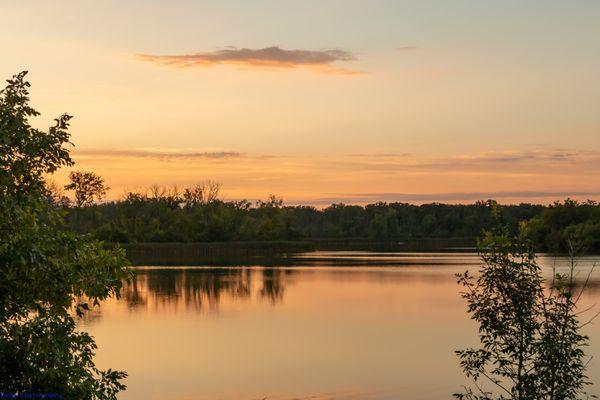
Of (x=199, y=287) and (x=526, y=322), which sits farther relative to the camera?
(x=199, y=287)

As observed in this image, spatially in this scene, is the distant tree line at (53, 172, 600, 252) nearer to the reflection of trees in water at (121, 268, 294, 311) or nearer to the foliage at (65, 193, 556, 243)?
the foliage at (65, 193, 556, 243)

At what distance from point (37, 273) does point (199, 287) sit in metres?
44.0

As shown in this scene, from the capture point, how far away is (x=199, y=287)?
5244cm

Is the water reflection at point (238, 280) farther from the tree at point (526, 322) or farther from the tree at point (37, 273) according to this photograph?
the tree at point (37, 273)

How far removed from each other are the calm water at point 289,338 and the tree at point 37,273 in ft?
38.7

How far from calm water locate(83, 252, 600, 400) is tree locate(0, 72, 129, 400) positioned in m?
11.8

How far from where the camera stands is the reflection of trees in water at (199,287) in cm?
4462

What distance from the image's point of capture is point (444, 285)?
173ft

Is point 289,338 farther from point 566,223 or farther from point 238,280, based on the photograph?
point 566,223

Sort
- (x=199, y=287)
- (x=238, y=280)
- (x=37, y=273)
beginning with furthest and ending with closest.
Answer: (x=238, y=280) → (x=199, y=287) → (x=37, y=273)

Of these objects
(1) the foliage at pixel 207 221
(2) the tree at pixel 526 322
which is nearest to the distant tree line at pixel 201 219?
(1) the foliage at pixel 207 221

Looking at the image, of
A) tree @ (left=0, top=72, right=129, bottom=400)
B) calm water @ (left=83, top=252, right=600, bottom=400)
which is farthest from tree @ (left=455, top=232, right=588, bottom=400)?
calm water @ (left=83, top=252, right=600, bottom=400)

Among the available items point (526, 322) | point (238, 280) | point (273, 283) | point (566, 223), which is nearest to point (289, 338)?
point (526, 322)

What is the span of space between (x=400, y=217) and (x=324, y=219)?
18.8 m
